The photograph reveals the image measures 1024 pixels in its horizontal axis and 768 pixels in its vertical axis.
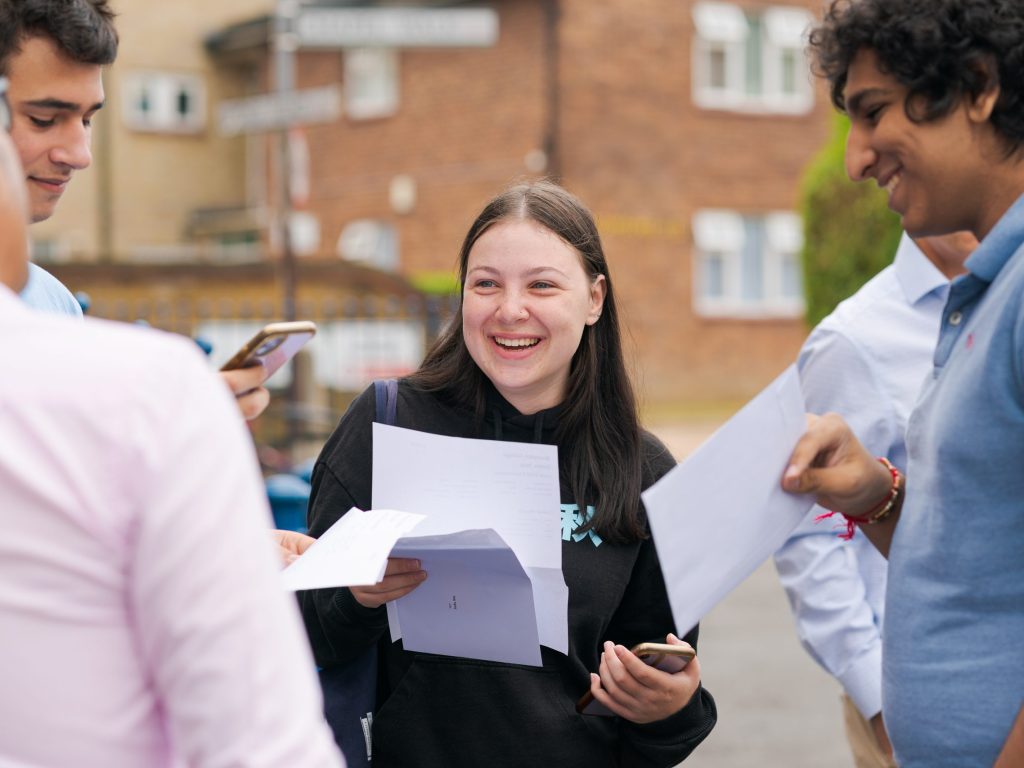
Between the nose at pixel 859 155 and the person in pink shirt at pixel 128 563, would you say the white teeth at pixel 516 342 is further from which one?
the person in pink shirt at pixel 128 563

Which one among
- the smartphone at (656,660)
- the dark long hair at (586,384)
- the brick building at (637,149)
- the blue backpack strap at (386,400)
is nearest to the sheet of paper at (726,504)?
the smartphone at (656,660)

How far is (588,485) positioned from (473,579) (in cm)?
38

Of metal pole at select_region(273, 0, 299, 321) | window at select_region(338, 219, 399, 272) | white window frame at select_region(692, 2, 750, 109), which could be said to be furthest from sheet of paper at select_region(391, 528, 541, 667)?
window at select_region(338, 219, 399, 272)

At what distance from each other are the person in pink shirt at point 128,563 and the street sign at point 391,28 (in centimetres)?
1043

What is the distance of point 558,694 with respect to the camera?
2424 mm

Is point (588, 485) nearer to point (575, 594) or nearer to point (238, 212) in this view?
point (575, 594)

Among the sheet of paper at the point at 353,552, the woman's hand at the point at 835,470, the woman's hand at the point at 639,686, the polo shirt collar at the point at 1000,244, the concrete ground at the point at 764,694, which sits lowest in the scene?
the concrete ground at the point at 764,694

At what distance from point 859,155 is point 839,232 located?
9732mm

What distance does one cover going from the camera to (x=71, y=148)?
2641mm

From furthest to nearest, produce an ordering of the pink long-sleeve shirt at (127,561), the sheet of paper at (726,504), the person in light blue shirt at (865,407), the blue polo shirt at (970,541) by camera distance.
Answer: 1. the person in light blue shirt at (865,407)
2. the blue polo shirt at (970,541)
3. the sheet of paper at (726,504)
4. the pink long-sleeve shirt at (127,561)

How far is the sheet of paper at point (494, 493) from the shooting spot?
7.29 ft

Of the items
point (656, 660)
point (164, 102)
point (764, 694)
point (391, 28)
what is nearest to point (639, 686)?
point (656, 660)

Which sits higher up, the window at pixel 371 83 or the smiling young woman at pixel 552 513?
the window at pixel 371 83

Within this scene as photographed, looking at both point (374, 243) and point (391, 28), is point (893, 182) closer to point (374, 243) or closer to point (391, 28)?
point (391, 28)
